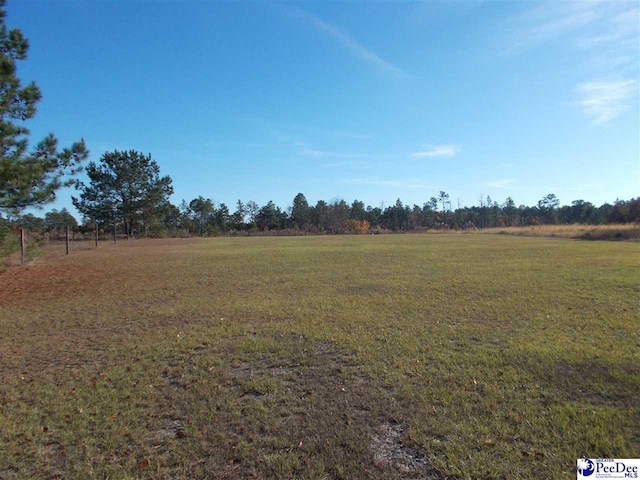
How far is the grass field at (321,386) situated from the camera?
2613mm

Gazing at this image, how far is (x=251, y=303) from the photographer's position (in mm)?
7688

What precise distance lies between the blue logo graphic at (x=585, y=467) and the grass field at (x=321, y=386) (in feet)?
0.20

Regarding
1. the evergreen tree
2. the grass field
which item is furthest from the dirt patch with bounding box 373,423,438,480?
the evergreen tree

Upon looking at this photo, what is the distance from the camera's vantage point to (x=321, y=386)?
148 inches

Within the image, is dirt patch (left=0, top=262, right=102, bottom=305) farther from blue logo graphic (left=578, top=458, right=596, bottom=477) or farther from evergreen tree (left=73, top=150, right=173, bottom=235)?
evergreen tree (left=73, top=150, right=173, bottom=235)

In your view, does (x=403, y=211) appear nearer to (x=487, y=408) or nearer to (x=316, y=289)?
(x=316, y=289)

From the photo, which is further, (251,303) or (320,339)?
(251,303)

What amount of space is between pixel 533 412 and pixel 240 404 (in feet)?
8.69

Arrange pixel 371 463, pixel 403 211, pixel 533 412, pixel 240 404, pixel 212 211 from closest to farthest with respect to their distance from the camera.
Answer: pixel 371 463, pixel 533 412, pixel 240 404, pixel 212 211, pixel 403 211

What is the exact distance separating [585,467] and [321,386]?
2.24m

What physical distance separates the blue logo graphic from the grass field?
0.20ft

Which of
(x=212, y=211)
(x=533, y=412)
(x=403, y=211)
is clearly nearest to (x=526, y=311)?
(x=533, y=412)

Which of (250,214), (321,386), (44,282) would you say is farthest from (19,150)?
(250,214)

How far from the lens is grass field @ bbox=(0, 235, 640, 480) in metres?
2.61
